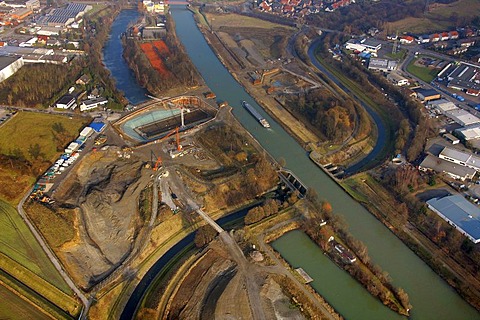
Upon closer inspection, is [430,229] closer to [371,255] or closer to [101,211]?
[371,255]

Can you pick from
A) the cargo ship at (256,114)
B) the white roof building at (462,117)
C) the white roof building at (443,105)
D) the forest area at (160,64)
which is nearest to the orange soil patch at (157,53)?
the forest area at (160,64)

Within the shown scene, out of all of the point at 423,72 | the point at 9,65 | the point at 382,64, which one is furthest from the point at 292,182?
the point at 9,65

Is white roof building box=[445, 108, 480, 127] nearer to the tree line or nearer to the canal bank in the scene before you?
the canal bank

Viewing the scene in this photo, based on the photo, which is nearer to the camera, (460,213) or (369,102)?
(460,213)

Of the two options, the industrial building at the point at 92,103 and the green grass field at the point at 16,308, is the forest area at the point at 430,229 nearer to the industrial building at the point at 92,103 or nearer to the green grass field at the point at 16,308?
the green grass field at the point at 16,308

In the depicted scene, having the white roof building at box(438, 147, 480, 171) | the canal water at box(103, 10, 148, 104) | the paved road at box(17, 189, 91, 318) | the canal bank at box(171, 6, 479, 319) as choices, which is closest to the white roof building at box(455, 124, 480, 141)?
the white roof building at box(438, 147, 480, 171)
